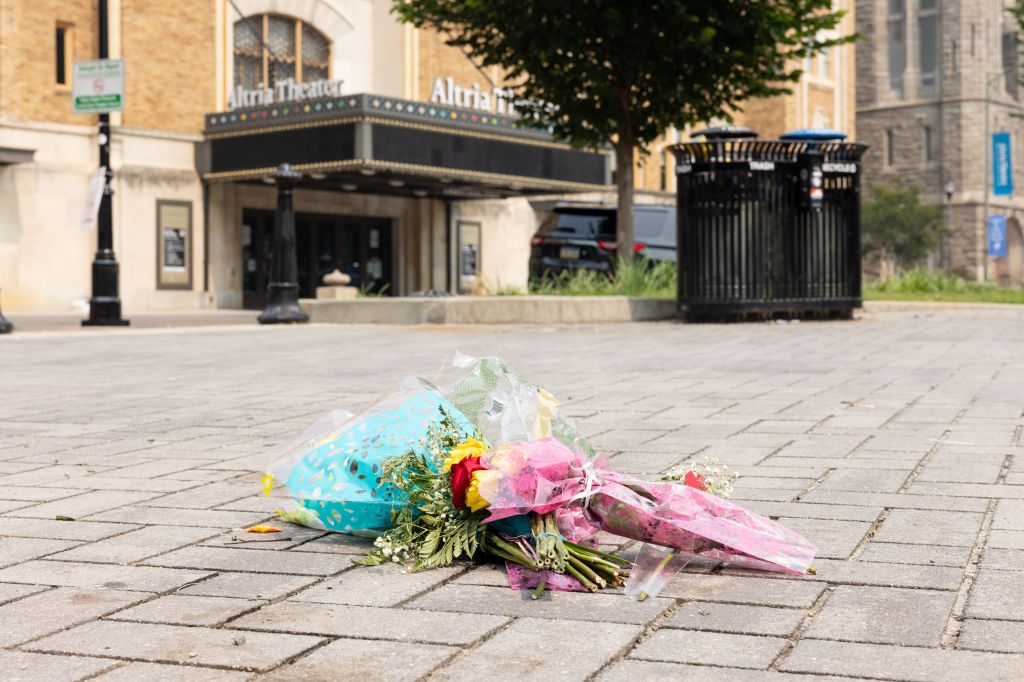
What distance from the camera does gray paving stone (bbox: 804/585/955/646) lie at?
2904 mm

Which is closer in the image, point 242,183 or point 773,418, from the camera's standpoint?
point 773,418

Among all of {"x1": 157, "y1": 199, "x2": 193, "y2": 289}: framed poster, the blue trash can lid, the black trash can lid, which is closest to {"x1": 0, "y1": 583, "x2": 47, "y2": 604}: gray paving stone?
the blue trash can lid

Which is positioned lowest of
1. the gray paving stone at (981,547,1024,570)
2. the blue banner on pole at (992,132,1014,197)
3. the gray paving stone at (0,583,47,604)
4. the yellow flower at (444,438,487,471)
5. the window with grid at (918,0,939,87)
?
the gray paving stone at (0,583,47,604)

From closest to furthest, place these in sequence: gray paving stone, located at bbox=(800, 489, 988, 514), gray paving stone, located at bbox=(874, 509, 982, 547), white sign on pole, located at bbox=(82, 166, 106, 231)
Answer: gray paving stone, located at bbox=(874, 509, 982, 547)
gray paving stone, located at bbox=(800, 489, 988, 514)
white sign on pole, located at bbox=(82, 166, 106, 231)

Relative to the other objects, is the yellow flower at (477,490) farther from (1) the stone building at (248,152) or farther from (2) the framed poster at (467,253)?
(2) the framed poster at (467,253)

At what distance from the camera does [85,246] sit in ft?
94.5

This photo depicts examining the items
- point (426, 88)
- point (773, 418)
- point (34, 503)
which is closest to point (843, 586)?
point (34, 503)

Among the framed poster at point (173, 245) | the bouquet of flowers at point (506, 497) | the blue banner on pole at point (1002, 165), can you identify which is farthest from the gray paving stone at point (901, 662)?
the blue banner on pole at point (1002, 165)

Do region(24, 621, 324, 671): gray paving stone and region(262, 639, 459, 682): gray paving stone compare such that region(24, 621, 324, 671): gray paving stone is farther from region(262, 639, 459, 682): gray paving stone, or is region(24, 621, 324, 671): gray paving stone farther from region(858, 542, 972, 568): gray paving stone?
region(858, 542, 972, 568): gray paving stone

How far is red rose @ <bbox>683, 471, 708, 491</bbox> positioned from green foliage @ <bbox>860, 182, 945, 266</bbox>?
205ft

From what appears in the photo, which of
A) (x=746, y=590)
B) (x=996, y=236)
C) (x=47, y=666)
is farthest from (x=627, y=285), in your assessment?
(x=996, y=236)

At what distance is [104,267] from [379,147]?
9515 millimetres

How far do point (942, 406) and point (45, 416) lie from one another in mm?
5286

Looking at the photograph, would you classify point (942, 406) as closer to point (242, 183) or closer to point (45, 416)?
point (45, 416)
